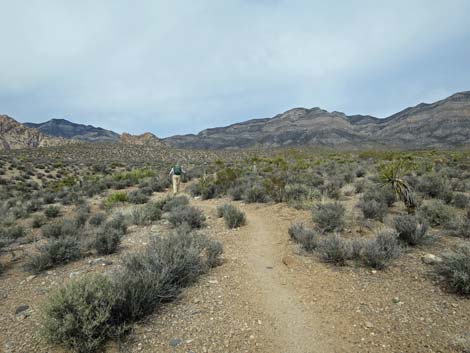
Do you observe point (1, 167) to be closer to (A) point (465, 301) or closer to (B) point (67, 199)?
(B) point (67, 199)

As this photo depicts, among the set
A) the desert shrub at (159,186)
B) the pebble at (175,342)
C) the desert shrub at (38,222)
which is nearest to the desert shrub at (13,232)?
the desert shrub at (38,222)

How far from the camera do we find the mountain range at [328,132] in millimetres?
88625

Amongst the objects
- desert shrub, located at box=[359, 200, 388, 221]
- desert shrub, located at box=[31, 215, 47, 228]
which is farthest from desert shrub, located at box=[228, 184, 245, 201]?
desert shrub, located at box=[31, 215, 47, 228]

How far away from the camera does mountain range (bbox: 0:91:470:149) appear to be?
291ft

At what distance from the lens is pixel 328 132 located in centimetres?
11812

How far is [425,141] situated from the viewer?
8700cm

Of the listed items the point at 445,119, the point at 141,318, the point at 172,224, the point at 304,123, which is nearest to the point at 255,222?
the point at 172,224

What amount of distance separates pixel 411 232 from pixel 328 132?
395 ft

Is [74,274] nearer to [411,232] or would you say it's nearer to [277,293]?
[277,293]

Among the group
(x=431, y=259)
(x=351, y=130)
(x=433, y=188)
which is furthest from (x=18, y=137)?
(x=351, y=130)

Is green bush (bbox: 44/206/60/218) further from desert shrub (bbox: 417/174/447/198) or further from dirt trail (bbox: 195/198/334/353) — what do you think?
desert shrub (bbox: 417/174/447/198)

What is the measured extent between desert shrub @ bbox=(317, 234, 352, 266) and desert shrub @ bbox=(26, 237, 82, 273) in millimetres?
5569

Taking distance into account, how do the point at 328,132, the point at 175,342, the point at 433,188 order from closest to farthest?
the point at 175,342 → the point at 433,188 → the point at 328,132

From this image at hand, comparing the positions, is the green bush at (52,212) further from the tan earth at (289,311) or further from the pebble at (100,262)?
the pebble at (100,262)
